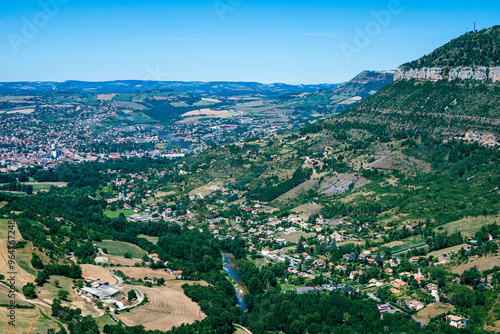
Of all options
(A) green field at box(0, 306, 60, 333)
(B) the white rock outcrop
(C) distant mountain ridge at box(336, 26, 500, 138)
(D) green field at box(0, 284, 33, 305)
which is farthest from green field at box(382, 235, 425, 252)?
(B) the white rock outcrop

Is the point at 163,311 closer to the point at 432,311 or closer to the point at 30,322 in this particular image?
the point at 30,322

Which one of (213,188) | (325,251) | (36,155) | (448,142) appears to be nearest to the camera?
(325,251)

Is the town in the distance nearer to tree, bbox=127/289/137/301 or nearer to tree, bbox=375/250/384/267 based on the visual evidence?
tree, bbox=375/250/384/267

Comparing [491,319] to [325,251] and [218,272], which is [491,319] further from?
[218,272]

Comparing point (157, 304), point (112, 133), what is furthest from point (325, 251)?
point (112, 133)

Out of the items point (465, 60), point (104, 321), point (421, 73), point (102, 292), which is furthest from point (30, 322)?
point (421, 73)
